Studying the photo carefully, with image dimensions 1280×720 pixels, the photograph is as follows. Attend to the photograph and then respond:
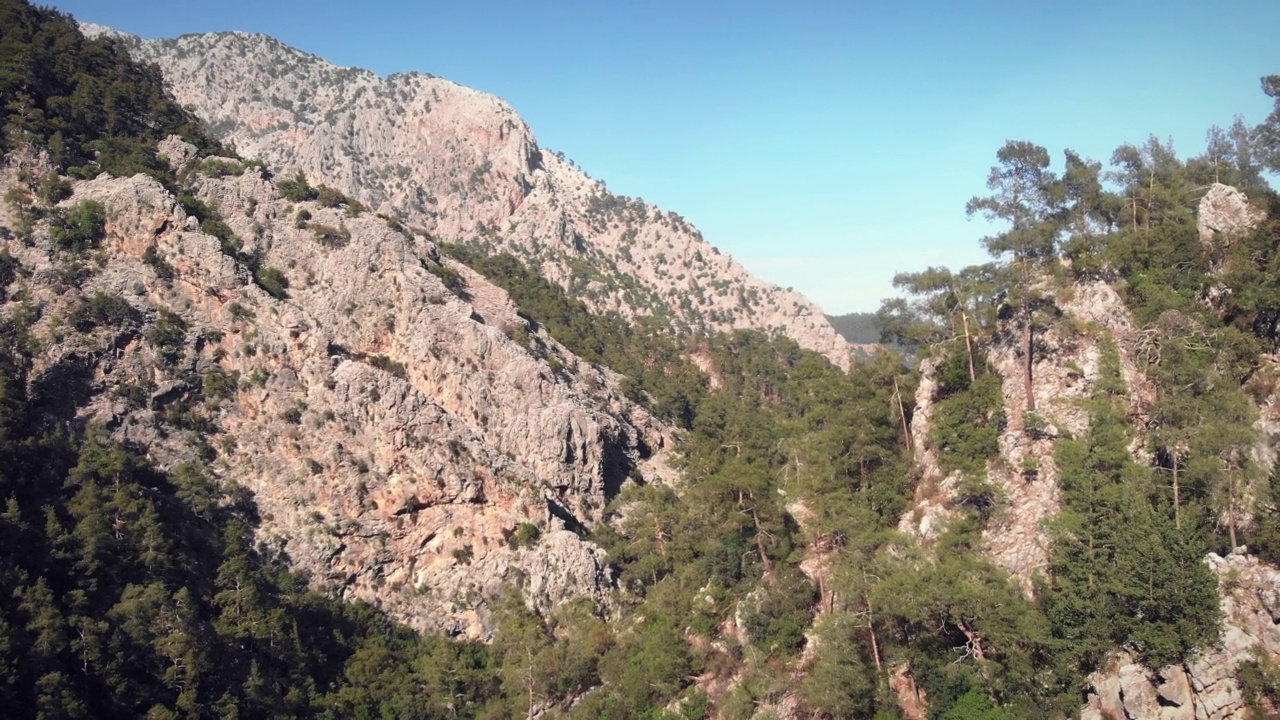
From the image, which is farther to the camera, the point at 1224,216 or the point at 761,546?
the point at 761,546

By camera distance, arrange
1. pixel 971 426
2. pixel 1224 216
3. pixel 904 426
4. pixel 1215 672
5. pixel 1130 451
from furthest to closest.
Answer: pixel 904 426 < pixel 1224 216 < pixel 971 426 < pixel 1130 451 < pixel 1215 672

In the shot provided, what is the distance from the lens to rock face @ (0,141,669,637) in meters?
60.6

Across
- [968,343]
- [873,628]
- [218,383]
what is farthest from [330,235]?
[873,628]

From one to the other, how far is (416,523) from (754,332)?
82.2 meters

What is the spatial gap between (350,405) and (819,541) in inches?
1590

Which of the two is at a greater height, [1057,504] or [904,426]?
[904,426]

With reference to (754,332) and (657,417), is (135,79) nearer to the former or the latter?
(657,417)

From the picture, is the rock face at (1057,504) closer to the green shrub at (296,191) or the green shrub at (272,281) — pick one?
the green shrub at (272,281)

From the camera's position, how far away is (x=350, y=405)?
65.3 m

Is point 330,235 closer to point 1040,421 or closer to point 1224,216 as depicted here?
point 1040,421

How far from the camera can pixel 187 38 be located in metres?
194

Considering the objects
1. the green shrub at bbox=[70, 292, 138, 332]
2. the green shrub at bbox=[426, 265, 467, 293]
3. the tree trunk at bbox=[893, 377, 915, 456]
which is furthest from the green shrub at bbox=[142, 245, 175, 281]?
the tree trunk at bbox=[893, 377, 915, 456]

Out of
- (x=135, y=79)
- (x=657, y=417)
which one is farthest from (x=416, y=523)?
(x=135, y=79)

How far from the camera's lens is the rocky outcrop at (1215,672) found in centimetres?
2847
